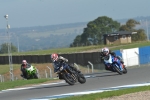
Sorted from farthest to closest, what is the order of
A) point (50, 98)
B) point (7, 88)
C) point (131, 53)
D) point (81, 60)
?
point (81, 60) < point (131, 53) < point (7, 88) < point (50, 98)

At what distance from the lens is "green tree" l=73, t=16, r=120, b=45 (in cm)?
14088

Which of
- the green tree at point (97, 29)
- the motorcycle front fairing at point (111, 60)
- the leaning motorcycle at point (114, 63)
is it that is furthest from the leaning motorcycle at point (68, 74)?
the green tree at point (97, 29)

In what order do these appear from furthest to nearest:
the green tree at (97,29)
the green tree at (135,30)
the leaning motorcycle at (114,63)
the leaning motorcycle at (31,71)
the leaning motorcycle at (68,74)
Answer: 1. the green tree at (97,29)
2. the green tree at (135,30)
3. the leaning motorcycle at (31,71)
4. the leaning motorcycle at (114,63)
5. the leaning motorcycle at (68,74)

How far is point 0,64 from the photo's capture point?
78.8 meters

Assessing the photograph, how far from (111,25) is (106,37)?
4344 centimetres

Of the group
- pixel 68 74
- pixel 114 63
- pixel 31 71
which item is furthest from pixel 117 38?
pixel 68 74

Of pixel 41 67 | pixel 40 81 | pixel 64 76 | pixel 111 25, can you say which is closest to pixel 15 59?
pixel 41 67

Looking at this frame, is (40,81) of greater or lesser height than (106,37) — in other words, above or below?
below

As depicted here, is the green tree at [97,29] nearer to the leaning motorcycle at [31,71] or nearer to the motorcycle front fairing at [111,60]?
the leaning motorcycle at [31,71]

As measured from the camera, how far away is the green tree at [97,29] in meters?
141

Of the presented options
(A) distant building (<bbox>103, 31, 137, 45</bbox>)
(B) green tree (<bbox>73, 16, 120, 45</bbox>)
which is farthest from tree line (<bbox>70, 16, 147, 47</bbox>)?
(A) distant building (<bbox>103, 31, 137, 45</bbox>)

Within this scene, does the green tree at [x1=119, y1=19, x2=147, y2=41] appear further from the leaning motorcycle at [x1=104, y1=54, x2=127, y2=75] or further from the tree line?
the leaning motorcycle at [x1=104, y1=54, x2=127, y2=75]

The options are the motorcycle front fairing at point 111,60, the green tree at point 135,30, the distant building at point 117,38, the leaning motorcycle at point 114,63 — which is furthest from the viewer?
the green tree at point 135,30

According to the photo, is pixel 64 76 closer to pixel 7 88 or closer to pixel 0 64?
pixel 7 88
